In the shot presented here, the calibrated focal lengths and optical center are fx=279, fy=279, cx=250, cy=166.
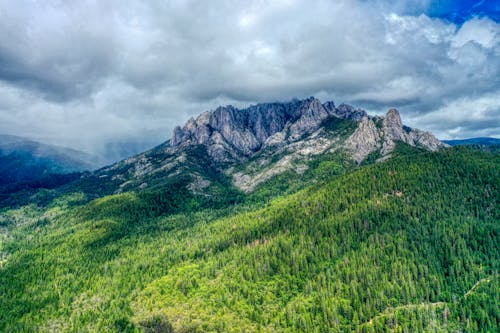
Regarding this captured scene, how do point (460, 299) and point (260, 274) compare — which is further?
point (260, 274)

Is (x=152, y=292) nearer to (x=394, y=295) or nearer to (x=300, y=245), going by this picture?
(x=300, y=245)

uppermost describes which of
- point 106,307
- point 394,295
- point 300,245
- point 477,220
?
point 477,220

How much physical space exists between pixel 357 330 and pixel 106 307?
135 m

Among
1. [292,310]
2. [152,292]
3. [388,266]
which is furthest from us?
[152,292]

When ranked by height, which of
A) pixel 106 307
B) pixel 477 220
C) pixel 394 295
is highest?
pixel 477 220

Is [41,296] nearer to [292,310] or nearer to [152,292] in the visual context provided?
[152,292]

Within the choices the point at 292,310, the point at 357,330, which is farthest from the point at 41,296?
the point at 357,330

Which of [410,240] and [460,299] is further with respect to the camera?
[410,240]

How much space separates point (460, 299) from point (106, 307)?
183581 mm

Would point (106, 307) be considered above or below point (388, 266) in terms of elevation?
below

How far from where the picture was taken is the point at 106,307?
159m

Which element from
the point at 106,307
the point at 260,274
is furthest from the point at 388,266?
the point at 106,307

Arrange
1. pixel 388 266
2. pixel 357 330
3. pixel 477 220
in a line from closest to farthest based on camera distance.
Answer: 1. pixel 357 330
2. pixel 388 266
3. pixel 477 220

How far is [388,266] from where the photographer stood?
→ 15762cm
